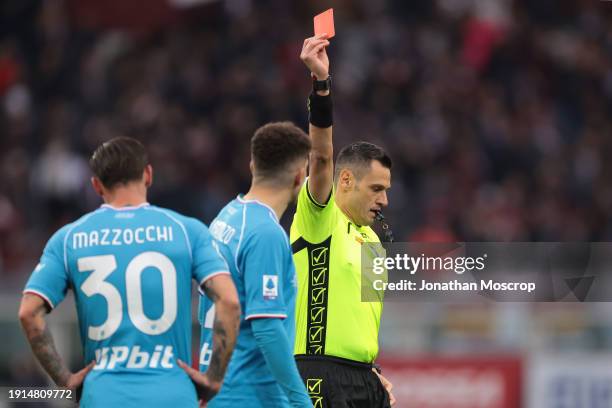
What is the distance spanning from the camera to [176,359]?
4.96 meters

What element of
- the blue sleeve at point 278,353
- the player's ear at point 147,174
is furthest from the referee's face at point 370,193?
the player's ear at point 147,174

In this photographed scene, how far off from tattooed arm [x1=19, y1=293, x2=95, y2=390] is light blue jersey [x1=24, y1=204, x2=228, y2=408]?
0.10 feet

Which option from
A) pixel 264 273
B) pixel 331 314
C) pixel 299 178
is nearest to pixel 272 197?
pixel 299 178

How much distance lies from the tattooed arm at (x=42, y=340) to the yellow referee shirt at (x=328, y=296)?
62.2 inches

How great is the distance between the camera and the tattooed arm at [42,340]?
4.90 metres

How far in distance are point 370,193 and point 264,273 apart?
1415 mm

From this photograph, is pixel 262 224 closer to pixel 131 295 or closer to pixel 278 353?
pixel 278 353

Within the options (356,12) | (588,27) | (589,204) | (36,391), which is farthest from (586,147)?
(36,391)

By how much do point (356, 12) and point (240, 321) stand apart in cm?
1303

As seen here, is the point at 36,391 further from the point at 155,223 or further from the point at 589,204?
the point at 589,204

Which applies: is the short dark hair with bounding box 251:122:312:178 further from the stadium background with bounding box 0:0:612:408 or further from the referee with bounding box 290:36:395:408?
the stadium background with bounding box 0:0:612:408

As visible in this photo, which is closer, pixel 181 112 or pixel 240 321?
pixel 240 321

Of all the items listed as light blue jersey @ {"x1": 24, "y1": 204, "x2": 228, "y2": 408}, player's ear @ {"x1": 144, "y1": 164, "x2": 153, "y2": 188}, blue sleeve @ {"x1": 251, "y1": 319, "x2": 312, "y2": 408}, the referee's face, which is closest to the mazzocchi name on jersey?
light blue jersey @ {"x1": 24, "y1": 204, "x2": 228, "y2": 408}

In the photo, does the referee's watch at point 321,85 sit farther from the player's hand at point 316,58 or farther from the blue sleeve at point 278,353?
the blue sleeve at point 278,353
